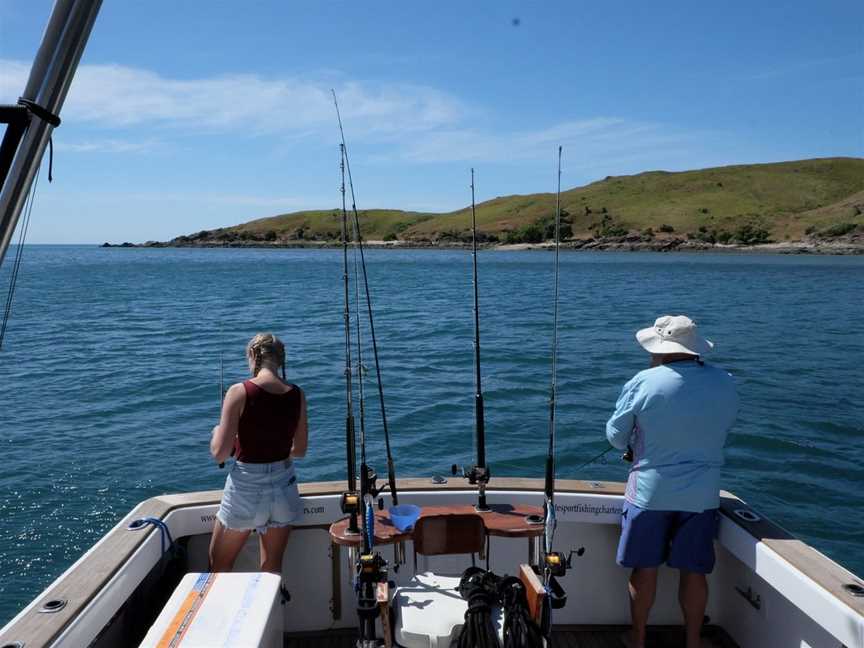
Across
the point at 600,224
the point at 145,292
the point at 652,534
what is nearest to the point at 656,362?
the point at 652,534

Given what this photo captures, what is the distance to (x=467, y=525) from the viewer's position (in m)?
3.63

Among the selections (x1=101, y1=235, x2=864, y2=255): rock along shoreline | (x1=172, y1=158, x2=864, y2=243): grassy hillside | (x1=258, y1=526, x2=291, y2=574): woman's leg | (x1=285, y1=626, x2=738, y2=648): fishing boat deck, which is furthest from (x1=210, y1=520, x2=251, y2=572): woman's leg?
(x1=172, y1=158, x2=864, y2=243): grassy hillside

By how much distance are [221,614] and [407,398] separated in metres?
11.1

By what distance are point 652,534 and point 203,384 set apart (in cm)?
1303

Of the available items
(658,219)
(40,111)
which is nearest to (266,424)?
(40,111)

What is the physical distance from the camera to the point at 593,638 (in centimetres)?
413

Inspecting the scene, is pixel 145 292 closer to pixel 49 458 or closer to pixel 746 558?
pixel 49 458

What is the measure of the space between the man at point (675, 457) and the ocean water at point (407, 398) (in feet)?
16.5

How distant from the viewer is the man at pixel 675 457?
334 centimetres

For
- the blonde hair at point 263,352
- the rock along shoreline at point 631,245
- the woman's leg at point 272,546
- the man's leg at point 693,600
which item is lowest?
the rock along shoreline at point 631,245

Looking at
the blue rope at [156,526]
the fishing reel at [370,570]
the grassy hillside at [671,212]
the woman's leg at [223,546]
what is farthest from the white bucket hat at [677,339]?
the grassy hillside at [671,212]

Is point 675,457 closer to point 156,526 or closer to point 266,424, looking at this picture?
point 266,424

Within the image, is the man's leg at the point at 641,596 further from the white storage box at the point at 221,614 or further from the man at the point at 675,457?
the white storage box at the point at 221,614

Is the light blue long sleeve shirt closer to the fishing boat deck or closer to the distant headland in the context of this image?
the fishing boat deck
